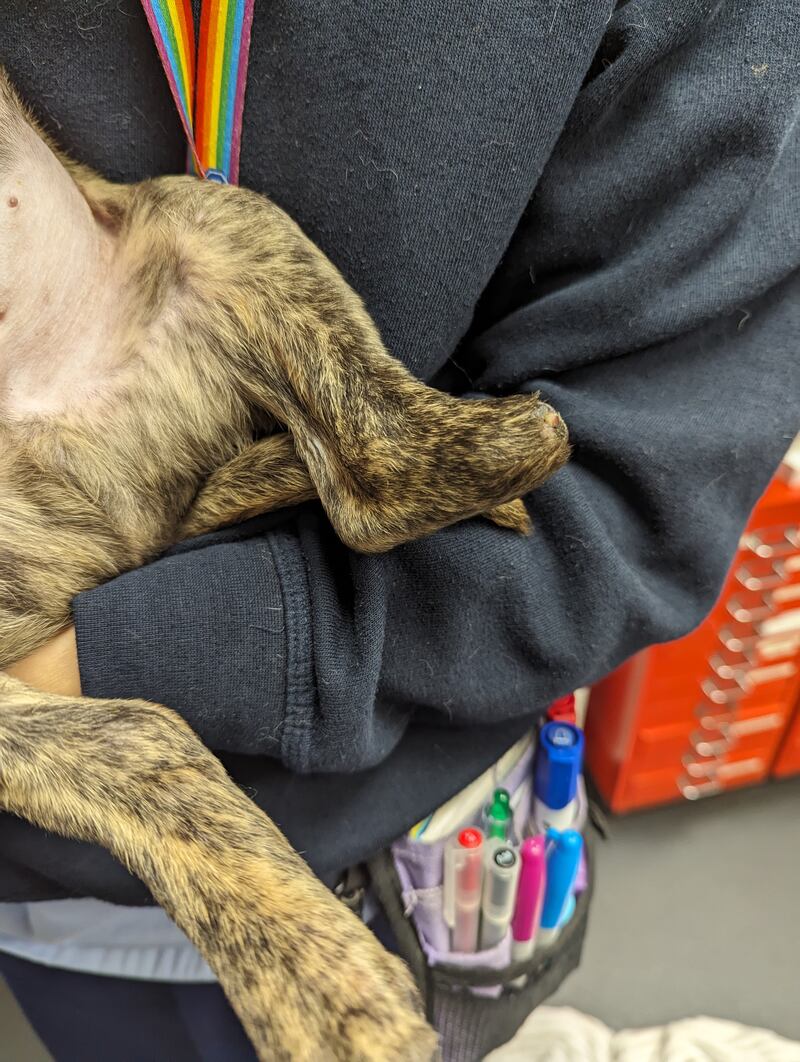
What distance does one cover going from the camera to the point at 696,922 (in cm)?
192

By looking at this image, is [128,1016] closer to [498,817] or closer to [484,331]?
[498,817]

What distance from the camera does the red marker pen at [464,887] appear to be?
3.35ft

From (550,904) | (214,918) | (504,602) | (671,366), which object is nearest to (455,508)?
(504,602)

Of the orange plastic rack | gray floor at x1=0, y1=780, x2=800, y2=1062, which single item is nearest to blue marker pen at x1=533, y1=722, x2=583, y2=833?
the orange plastic rack

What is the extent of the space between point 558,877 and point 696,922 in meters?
1.04

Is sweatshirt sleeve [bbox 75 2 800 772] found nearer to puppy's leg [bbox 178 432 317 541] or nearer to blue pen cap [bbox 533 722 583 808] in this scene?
puppy's leg [bbox 178 432 317 541]

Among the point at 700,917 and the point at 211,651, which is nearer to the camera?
the point at 211,651

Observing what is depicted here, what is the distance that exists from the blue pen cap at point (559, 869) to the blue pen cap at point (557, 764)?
1.9 inches

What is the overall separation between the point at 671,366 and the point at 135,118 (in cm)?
64

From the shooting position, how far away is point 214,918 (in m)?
0.69

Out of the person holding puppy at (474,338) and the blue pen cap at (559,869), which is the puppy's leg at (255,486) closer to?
the person holding puppy at (474,338)

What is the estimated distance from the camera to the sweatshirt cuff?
0.77m

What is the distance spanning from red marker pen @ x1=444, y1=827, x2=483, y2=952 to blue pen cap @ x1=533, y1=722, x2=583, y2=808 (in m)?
0.14

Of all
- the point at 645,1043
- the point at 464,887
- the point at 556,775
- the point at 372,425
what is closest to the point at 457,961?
the point at 464,887
